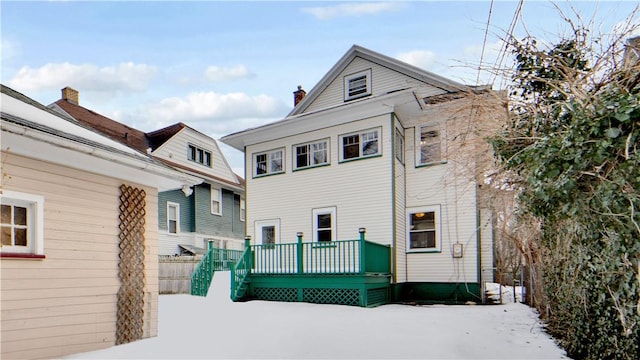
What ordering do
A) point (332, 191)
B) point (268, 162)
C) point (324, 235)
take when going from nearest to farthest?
point (332, 191) → point (324, 235) → point (268, 162)

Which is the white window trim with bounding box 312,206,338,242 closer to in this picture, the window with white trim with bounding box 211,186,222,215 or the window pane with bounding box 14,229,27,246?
the window pane with bounding box 14,229,27,246

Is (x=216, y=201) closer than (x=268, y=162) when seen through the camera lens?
No

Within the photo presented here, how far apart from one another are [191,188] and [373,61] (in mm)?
8654

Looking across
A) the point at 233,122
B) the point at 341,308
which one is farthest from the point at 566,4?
the point at 233,122

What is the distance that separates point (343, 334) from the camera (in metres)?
6.52

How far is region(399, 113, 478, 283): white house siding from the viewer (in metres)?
11.1

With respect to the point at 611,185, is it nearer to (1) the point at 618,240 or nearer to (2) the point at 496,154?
(1) the point at 618,240

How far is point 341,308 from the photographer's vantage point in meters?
9.45

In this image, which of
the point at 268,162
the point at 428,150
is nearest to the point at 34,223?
the point at 268,162

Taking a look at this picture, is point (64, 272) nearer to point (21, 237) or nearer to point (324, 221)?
point (21, 237)

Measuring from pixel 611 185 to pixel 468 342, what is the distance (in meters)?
4.11

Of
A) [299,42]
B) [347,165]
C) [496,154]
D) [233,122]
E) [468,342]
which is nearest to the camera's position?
[496,154]

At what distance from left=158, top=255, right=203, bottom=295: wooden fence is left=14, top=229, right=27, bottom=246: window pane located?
31.0 feet

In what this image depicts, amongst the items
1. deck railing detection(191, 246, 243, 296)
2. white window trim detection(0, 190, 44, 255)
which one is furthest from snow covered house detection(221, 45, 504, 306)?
white window trim detection(0, 190, 44, 255)
